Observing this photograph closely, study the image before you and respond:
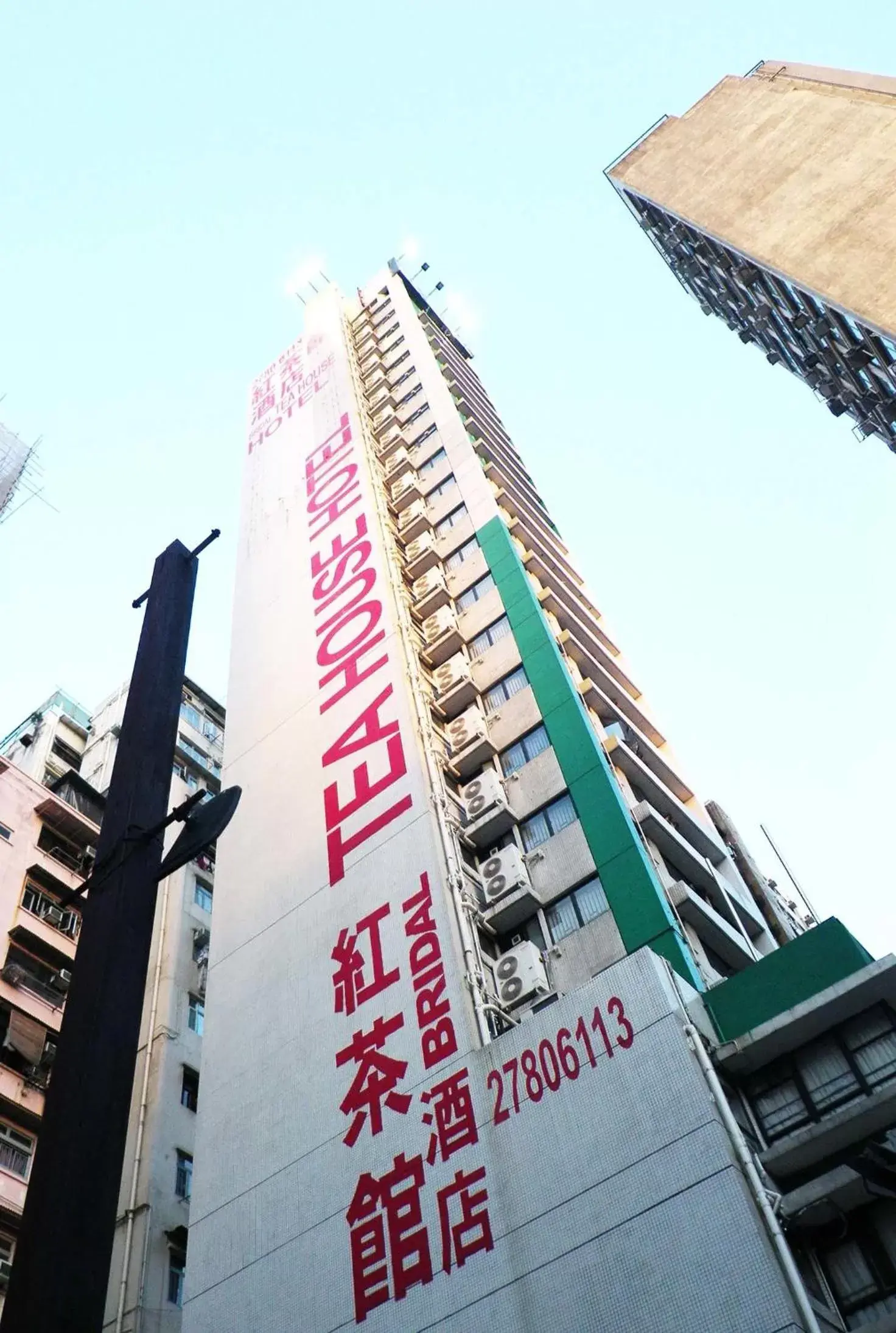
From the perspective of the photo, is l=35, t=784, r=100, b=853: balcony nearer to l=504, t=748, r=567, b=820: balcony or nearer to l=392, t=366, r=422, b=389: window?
l=504, t=748, r=567, b=820: balcony

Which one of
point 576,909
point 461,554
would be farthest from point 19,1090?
point 461,554

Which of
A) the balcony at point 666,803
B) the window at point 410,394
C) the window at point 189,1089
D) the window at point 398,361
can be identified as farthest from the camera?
the window at point 398,361

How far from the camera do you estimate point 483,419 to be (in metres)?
50.0

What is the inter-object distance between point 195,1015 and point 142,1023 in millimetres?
4547

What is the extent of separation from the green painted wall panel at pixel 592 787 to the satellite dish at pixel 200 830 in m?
16.4

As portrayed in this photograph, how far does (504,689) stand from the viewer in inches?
1221

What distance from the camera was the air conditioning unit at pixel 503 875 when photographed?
2492 cm

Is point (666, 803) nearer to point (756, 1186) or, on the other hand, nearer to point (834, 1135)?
point (834, 1135)

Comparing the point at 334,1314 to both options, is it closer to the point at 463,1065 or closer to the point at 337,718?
the point at 463,1065

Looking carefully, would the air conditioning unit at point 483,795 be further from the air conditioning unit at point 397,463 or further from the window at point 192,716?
the window at point 192,716

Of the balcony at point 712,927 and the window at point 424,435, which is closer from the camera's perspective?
the balcony at point 712,927

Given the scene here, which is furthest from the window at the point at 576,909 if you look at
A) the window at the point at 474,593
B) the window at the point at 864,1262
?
the window at the point at 474,593

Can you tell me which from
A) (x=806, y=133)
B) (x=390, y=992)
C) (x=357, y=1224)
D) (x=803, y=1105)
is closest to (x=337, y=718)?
(x=390, y=992)

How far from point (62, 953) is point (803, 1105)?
81.6ft
